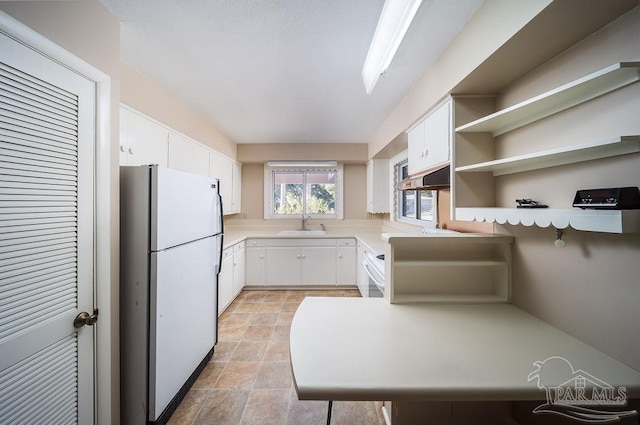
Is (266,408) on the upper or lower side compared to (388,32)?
lower

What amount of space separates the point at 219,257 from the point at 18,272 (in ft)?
4.35

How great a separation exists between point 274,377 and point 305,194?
3097 mm

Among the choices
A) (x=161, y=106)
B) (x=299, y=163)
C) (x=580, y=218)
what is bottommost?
(x=580, y=218)

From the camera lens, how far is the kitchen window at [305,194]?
462 cm

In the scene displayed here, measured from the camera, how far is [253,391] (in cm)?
188

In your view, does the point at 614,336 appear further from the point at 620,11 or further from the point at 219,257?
the point at 219,257

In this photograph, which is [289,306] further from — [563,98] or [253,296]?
[563,98]

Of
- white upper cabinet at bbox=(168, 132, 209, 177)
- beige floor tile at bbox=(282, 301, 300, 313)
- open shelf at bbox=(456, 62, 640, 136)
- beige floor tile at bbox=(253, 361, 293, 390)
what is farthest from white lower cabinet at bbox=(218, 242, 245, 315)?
open shelf at bbox=(456, 62, 640, 136)

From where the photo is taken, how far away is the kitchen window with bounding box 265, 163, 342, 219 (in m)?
4.62

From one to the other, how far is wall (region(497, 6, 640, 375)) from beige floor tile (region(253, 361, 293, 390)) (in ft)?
5.57

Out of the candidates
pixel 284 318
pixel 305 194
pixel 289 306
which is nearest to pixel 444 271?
pixel 284 318

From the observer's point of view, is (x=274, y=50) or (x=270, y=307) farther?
(x=270, y=307)

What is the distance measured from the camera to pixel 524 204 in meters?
1.21

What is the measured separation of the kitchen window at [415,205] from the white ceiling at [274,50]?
3.45ft
